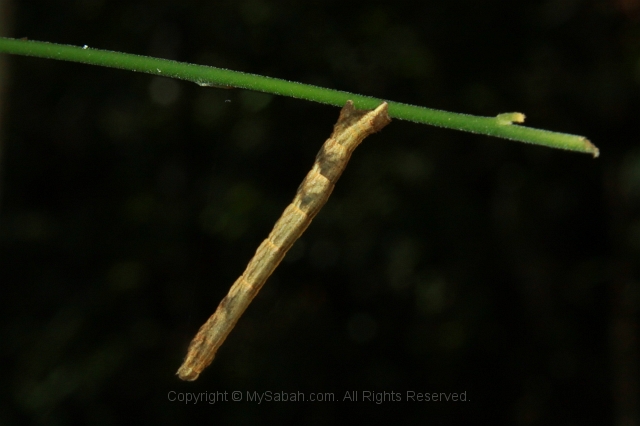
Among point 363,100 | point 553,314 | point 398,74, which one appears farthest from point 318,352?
point 363,100

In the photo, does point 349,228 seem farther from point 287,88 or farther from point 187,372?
point 287,88

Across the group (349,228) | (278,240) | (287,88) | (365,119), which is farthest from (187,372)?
(349,228)

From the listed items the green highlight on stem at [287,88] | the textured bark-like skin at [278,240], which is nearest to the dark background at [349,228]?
the textured bark-like skin at [278,240]

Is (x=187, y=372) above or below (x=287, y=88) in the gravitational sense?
below

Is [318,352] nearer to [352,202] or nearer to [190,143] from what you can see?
[352,202]

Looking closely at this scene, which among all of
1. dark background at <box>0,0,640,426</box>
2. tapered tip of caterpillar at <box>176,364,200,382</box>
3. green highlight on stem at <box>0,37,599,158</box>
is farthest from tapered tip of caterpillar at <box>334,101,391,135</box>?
dark background at <box>0,0,640,426</box>

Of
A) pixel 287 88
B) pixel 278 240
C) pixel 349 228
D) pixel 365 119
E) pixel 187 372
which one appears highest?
pixel 287 88

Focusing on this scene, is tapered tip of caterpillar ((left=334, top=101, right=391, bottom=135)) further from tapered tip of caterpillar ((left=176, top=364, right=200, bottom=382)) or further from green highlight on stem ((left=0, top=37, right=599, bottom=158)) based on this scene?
tapered tip of caterpillar ((left=176, top=364, right=200, bottom=382))
